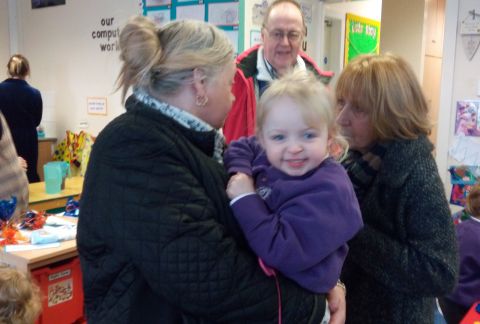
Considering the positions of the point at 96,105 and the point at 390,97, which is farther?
the point at 96,105

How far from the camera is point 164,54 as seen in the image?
0.98m

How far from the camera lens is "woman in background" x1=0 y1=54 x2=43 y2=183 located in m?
4.57

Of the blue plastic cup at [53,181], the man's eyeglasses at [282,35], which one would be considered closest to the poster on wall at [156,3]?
the blue plastic cup at [53,181]

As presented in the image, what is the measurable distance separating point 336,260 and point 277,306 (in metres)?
0.19

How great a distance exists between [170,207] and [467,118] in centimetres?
286

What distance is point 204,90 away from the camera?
1014mm

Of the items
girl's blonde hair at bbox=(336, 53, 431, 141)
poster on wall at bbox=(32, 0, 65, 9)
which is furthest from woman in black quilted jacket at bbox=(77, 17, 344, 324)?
poster on wall at bbox=(32, 0, 65, 9)

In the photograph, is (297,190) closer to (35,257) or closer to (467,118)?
(35,257)

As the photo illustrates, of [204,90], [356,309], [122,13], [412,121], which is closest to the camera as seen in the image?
[204,90]

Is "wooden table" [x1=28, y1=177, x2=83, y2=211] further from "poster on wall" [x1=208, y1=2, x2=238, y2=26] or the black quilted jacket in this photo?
the black quilted jacket

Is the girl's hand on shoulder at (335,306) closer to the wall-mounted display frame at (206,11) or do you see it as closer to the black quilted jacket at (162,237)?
the black quilted jacket at (162,237)

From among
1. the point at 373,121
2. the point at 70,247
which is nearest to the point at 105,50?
the point at 70,247

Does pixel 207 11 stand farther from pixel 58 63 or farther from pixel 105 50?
pixel 58 63

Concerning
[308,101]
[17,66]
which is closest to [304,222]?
[308,101]
